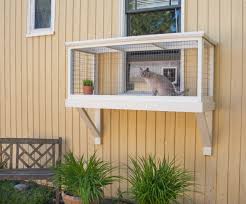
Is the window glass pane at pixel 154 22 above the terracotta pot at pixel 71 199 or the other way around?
above

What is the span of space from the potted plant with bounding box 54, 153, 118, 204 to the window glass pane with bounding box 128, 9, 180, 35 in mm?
1656

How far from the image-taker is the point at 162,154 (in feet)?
13.0

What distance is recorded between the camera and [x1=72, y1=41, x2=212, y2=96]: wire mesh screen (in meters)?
3.61

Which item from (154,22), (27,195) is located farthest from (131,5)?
(27,195)

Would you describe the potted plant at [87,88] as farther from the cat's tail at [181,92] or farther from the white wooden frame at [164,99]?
the cat's tail at [181,92]

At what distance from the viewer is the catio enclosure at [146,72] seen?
3.28 meters

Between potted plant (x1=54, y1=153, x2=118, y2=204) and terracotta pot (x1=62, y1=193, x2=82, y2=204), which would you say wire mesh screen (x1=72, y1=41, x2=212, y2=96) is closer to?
potted plant (x1=54, y1=153, x2=118, y2=204)

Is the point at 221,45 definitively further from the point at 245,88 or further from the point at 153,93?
the point at 153,93

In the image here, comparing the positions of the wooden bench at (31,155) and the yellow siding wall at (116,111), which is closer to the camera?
the yellow siding wall at (116,111)

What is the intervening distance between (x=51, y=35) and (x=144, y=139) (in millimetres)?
1963

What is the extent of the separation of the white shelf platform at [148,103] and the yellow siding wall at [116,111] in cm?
39

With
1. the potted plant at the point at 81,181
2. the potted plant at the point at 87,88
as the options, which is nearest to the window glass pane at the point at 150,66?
the potted plant at the point at 87,88

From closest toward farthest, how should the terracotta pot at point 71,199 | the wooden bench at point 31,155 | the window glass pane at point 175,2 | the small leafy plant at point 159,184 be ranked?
1. the small leafy plant at point 159,184
2. the terracotta pot at point 71,199
3. the window glass pane at point 175,2
4. the wooden bench at point 31,155

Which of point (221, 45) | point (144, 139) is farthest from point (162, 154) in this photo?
point (221, 45)
